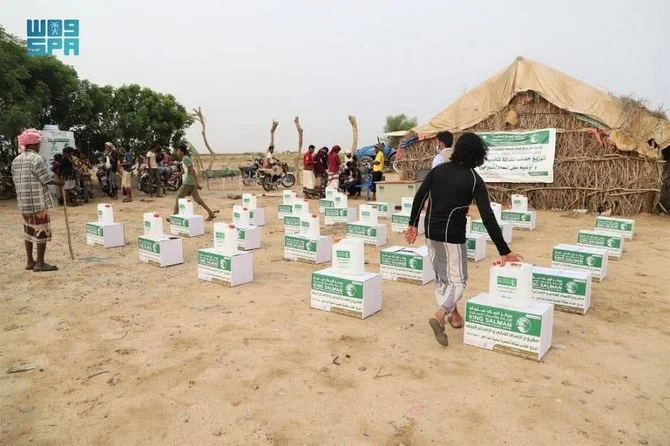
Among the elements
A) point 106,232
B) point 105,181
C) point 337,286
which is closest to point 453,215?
point 337,286

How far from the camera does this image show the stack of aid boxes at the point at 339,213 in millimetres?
10164

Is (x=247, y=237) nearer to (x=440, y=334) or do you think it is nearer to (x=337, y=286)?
(x=337, y=286)

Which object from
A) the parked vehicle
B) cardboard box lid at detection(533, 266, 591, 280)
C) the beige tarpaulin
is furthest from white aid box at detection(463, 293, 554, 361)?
the parked vehicle

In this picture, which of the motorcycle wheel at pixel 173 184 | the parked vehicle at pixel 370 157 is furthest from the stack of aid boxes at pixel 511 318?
the motorcycle wheel at pixel 173 184

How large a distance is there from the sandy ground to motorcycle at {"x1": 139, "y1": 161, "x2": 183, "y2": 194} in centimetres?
1075

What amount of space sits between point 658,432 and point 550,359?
1.01m

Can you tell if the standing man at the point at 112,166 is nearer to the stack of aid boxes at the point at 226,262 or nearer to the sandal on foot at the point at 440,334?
the stack of aid boxes at the point at 226,262

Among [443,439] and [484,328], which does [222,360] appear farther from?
[484,328]

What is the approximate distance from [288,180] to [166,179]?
4.62 metres

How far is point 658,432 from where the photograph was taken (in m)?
2.80

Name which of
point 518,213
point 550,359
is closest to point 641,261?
point 518,213

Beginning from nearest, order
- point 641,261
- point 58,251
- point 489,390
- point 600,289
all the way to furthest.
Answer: point 489,390, point 600,289, point 641,261, point 58,251

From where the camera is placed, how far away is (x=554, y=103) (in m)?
12.6

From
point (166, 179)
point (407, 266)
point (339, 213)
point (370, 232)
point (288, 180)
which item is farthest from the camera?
point (288, 180)
